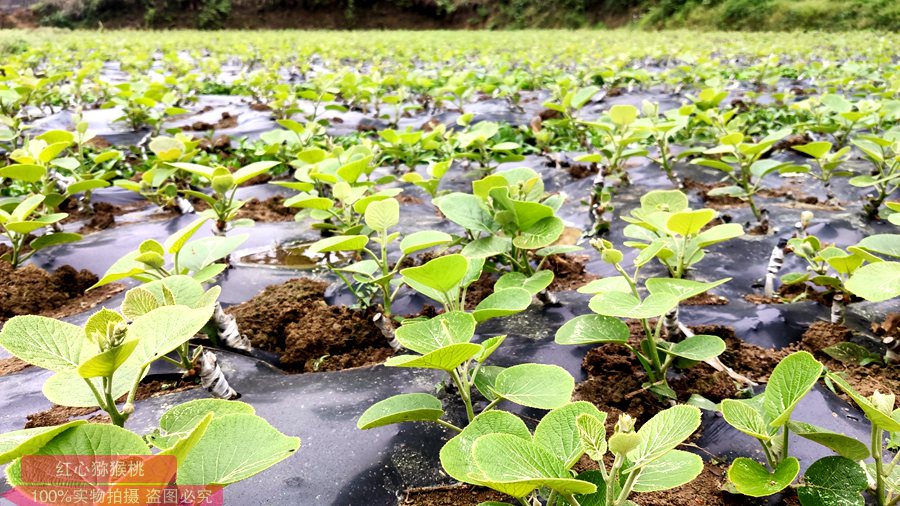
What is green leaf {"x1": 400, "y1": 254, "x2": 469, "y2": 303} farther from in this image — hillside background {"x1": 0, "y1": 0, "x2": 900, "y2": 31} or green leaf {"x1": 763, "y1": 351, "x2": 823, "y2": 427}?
hillside background {"x1": 0, "y1": 0, "x2": 900, "y2": 31}

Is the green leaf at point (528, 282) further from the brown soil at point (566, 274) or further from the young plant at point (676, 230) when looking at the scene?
the brown soil at point (566, 274)

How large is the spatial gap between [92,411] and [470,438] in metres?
1.05

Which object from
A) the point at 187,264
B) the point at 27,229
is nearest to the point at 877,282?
the point at 187,264

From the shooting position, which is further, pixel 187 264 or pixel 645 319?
pixel 187 264

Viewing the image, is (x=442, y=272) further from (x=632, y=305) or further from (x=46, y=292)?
(x=46, y=292)

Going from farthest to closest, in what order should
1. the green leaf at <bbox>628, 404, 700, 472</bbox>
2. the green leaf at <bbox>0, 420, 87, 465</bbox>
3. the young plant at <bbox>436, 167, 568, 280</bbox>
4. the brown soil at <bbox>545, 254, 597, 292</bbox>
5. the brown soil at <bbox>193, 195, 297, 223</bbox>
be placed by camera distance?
1. the brown soil at <bbox>193, 195, 297, 223</bbox>
2. the brown soil at <bbox>545, 254, 597, 292</bbox>
3. the young plant at <bbox>436, 167, 568, 280</bbox>
4. the green leaf at <bbox>628, 404, 700, 472</bbox>
5. the green leaf at <bbox>0, 420, 87, 465</bbox>

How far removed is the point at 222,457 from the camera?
789mm

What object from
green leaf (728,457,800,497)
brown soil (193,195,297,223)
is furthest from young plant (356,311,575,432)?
brown soil (193,195,297,223)

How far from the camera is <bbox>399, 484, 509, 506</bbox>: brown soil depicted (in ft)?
3.72

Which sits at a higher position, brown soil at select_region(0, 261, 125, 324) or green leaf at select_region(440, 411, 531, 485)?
green leaf at select_region(440, 411, 531, 485)

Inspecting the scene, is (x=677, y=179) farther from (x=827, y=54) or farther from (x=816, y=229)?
(x=827, y=54)

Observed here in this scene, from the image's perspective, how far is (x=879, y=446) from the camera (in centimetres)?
93

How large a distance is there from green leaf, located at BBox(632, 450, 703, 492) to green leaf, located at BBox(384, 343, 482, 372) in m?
0.34

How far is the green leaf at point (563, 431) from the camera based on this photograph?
2.88ft
